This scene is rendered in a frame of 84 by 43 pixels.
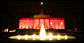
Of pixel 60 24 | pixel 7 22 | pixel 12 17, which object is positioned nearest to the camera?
pixel 7 22

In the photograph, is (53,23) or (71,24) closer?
(71,24)

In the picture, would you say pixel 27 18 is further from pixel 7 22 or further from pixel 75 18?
pixel 75 18

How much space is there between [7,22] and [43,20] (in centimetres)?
1046

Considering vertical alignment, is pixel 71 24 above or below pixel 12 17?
below

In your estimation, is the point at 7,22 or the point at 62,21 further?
the point at 62,21

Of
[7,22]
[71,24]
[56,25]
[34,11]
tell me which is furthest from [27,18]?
[71,24]

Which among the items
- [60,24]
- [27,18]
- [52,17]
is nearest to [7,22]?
[27,18]

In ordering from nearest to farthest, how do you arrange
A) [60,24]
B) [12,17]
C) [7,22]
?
1. [7,22]
2. [12,17]
3. [60,24]

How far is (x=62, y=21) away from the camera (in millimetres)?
33031

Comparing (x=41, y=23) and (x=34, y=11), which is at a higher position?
(x=34, y=11)

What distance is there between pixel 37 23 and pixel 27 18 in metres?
3.33

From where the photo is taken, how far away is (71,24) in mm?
30453

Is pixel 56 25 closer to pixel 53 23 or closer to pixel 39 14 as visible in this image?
pixel 53 23

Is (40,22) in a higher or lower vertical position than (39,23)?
higher
